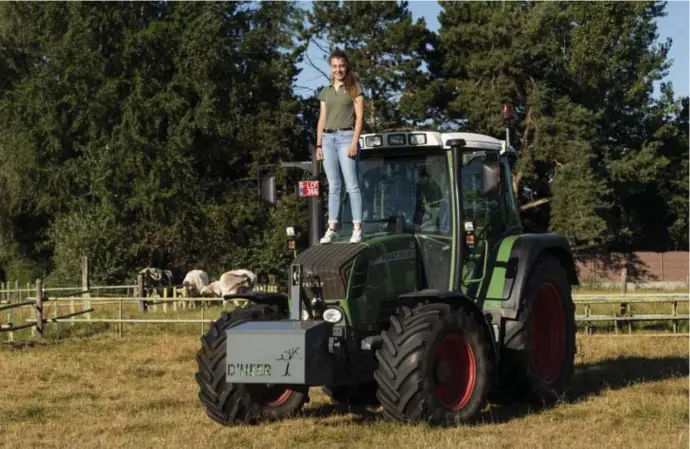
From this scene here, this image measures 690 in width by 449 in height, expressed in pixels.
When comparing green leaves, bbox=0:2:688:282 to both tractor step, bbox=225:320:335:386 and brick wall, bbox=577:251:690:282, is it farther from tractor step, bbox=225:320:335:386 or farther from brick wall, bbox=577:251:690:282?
tractor step, bbox=225:320:335:386

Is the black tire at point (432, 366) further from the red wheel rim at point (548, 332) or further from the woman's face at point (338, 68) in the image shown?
the woman's face at point (338, 68)

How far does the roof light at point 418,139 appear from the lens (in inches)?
377

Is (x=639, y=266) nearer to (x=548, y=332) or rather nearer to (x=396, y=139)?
(x=548, y=332)

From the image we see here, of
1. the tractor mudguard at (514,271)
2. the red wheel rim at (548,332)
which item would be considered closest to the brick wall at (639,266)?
the red wheel rim at (548,332)

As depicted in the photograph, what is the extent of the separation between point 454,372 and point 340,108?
2375 mm

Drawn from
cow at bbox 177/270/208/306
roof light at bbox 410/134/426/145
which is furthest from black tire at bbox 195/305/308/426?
cow at bbox 177/270/208/306

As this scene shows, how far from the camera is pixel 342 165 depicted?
362 inches

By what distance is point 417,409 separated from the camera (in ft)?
26.9

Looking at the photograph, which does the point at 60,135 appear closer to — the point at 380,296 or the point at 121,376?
the point at 121,376

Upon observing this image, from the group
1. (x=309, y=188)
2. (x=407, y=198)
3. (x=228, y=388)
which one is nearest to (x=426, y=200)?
(x=407, y=198)

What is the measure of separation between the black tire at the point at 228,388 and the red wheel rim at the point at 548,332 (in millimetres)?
2746

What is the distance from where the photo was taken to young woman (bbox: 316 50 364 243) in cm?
901

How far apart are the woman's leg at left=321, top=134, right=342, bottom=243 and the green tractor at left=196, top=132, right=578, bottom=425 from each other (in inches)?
7.0

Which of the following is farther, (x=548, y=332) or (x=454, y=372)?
(x=548, y=332)
